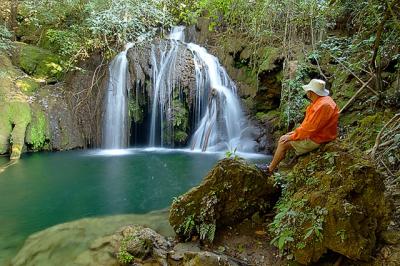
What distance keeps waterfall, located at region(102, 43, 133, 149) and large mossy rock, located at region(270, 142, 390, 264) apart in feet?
28.4

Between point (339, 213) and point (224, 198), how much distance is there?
1535mm

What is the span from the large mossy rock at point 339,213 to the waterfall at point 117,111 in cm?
865

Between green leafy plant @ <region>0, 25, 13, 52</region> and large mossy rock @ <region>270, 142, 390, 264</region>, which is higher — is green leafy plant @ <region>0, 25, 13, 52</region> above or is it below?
above

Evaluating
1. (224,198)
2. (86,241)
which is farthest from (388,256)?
(86,241)

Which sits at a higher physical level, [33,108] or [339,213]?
[33,108]

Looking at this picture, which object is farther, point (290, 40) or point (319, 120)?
point (290, 40)

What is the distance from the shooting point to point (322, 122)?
370 cm

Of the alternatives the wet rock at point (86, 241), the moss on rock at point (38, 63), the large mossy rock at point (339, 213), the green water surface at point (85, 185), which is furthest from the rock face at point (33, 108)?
the large mossy rock at point (339, 213)

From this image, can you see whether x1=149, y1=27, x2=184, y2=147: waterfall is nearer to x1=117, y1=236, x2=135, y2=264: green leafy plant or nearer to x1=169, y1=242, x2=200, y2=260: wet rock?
x1=117, y1=236, x2=135, y2=264: green leafy plant

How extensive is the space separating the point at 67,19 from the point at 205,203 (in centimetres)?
1076

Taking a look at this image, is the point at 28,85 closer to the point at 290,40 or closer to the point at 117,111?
the point at 117,111

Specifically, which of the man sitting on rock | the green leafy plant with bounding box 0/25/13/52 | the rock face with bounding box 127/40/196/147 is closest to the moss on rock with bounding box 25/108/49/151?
the green leafy plant with bounding box 0/25/13/52

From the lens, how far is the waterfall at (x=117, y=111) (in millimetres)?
11312

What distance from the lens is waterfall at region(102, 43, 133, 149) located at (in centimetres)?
1131
